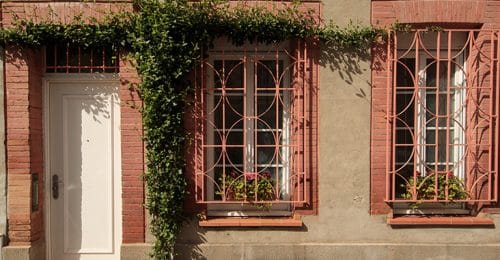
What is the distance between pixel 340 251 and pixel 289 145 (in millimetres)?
1392

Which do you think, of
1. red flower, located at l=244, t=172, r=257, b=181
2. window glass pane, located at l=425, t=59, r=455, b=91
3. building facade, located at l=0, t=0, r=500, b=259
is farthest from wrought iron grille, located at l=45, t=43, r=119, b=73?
window glass pane, located at l=425, t=59, r=455, b=91

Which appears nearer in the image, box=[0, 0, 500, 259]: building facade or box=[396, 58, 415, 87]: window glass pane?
box=[0, 0, 500, 259]: building facade

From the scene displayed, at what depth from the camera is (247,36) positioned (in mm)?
5273

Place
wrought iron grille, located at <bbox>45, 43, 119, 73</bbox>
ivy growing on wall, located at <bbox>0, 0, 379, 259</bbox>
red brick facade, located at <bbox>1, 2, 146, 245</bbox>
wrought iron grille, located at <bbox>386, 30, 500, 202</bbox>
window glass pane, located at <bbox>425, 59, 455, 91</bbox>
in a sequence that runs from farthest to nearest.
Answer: window glass pane, located at <bbox>425, 59, 455, 91</bbox>
wrought iron grille, located at <bbox>45, 43, 119, 73</bbox>
wrought iron grille, located at <bbox>386, 30, 500, 202</bbox>
red brick facade, located at <bbox>1, 2, 146, 245</bbox>
ivy growing on wall, located at <bbox>0, 0, 379, 259</bbox>

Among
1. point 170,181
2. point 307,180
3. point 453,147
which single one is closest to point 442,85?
point 453,147

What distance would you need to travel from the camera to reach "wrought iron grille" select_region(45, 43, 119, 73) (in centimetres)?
543

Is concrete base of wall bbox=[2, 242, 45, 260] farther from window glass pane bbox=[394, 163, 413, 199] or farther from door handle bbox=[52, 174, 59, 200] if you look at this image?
window glass pane bbox=[394, 163, 413, 199]

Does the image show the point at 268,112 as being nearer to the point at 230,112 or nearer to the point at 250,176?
the point at 230,112

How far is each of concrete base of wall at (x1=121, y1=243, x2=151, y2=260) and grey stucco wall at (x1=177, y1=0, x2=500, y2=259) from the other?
39 centimetres

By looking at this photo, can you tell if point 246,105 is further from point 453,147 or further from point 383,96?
point 453,147

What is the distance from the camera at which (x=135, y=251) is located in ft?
17.4

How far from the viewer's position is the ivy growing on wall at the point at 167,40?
505 centimetres

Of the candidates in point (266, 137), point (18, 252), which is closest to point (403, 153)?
point (266, 137)

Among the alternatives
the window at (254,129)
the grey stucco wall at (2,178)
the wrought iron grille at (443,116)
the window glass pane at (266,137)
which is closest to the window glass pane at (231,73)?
the window at (254,129)
